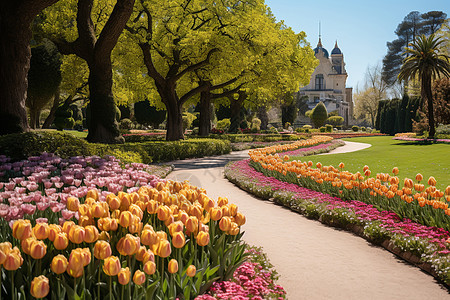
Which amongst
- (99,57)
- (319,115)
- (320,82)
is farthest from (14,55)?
(320,82)

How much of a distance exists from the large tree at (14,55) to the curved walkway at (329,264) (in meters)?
7.78

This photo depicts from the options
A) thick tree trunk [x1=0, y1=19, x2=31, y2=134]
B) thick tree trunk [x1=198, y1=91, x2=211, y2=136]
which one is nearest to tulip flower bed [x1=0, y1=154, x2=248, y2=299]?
thick tree trunk [x1=0, y1=19, x2=31, y2=134]

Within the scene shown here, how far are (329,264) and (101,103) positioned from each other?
12644 mm

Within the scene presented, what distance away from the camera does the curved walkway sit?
14.0ft

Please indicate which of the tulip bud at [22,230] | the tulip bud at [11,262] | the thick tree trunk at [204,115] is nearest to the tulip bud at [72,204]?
the tulip bud at [22,230]

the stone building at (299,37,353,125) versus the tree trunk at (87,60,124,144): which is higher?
the stone building at (299,37,353,125)

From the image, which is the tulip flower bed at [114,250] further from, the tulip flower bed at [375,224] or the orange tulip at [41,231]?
the tulip flower bed at [375,224]

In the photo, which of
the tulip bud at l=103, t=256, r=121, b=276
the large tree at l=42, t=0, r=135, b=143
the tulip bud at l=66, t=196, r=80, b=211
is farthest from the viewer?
the large tree at l=42, t=0, r=135, b=143

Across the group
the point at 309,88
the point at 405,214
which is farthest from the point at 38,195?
the point at 309,88

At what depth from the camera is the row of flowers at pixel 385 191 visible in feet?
18.8

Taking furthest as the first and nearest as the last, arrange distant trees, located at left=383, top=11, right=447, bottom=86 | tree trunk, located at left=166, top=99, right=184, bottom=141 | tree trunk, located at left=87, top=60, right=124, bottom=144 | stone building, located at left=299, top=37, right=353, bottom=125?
stone building, located at left=299, top=37, right=353, bottom=125
distant trees, located at left=383, top=11, right=447, bottom=86
tree trunk, located at left=166, top=99, right=184, bottom=141
tree trunk, located at left=87, top=60, right=124, bottom=144

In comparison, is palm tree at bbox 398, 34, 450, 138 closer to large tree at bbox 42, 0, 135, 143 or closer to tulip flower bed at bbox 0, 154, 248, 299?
large tree at bbox 42, 0, 135, 143

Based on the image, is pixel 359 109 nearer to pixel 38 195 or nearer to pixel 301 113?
pixel 301 113

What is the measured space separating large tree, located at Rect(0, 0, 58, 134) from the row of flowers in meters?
7.59
